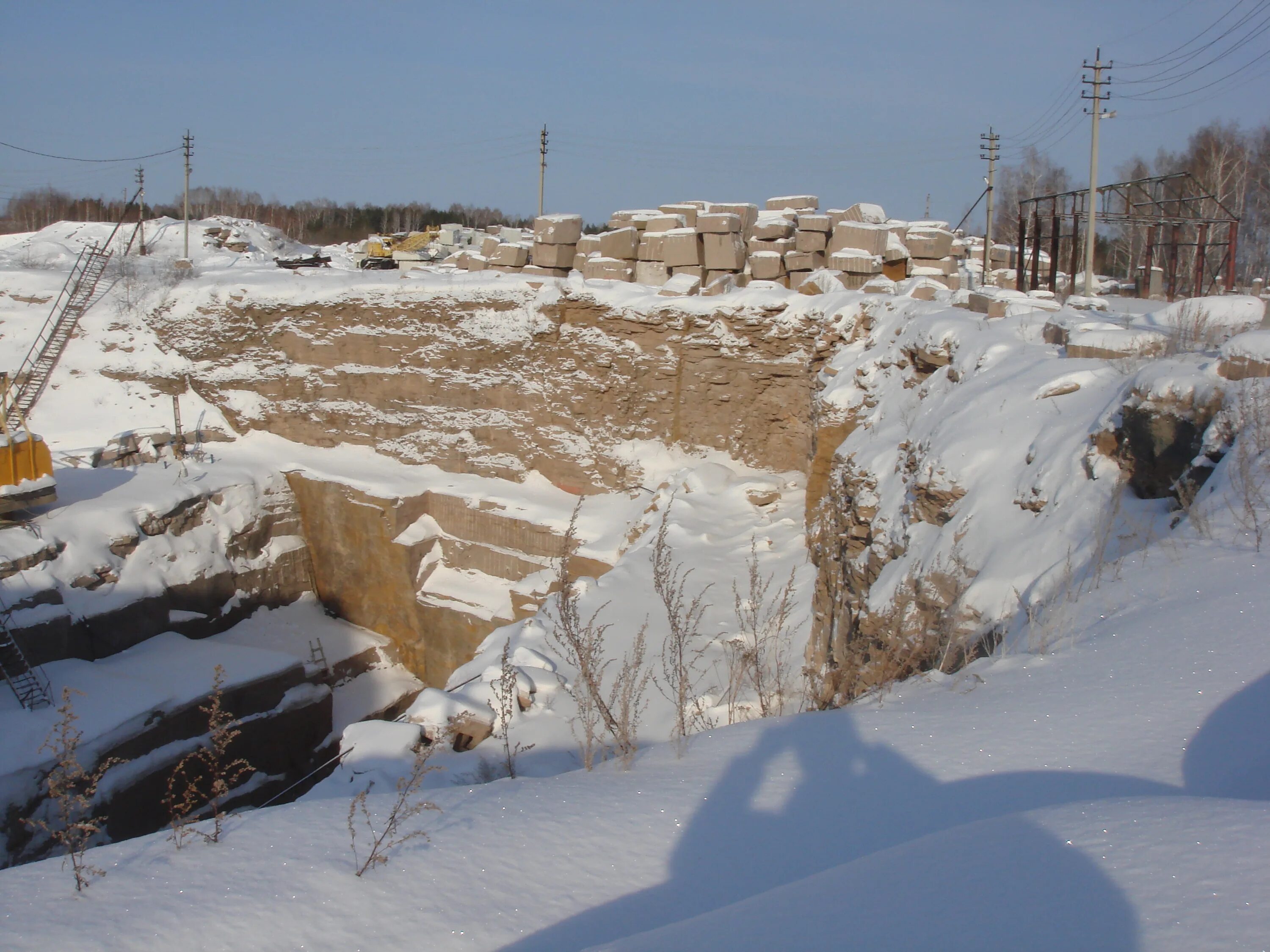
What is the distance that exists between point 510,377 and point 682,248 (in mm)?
3742

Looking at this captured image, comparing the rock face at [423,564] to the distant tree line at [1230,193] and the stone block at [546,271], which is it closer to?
the stone block at [546,271]

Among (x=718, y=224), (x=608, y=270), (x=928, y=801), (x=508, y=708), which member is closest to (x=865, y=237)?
(x=718, y=224)

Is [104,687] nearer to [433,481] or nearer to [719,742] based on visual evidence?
[433,481]

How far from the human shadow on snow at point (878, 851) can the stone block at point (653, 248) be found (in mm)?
12671

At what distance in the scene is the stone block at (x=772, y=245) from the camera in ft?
48.9

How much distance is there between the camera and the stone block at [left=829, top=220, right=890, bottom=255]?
14359 mm

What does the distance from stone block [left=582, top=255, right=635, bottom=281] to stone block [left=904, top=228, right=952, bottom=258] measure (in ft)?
15.7

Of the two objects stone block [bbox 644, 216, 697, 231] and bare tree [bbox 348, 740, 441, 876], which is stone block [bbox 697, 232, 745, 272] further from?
bare tree [bbox 348, 740, 441, 876]

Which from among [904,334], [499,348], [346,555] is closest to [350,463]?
[346,555]

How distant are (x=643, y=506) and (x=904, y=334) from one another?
4884mm

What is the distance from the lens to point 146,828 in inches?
388

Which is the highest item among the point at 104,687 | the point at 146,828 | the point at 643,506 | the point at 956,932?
the point at 956,932

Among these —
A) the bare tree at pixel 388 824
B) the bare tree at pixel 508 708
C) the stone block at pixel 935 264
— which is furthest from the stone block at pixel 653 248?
the bare tree at pixel 388 824

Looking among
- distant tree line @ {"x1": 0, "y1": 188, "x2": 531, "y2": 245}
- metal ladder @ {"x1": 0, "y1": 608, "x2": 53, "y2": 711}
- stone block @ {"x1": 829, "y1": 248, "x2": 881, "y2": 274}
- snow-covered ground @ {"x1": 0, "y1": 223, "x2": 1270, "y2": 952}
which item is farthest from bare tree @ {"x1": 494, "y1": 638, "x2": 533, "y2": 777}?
distant tree line @ {"x1": 0, "y1": 188, "x2": 531, "y2": 245}
